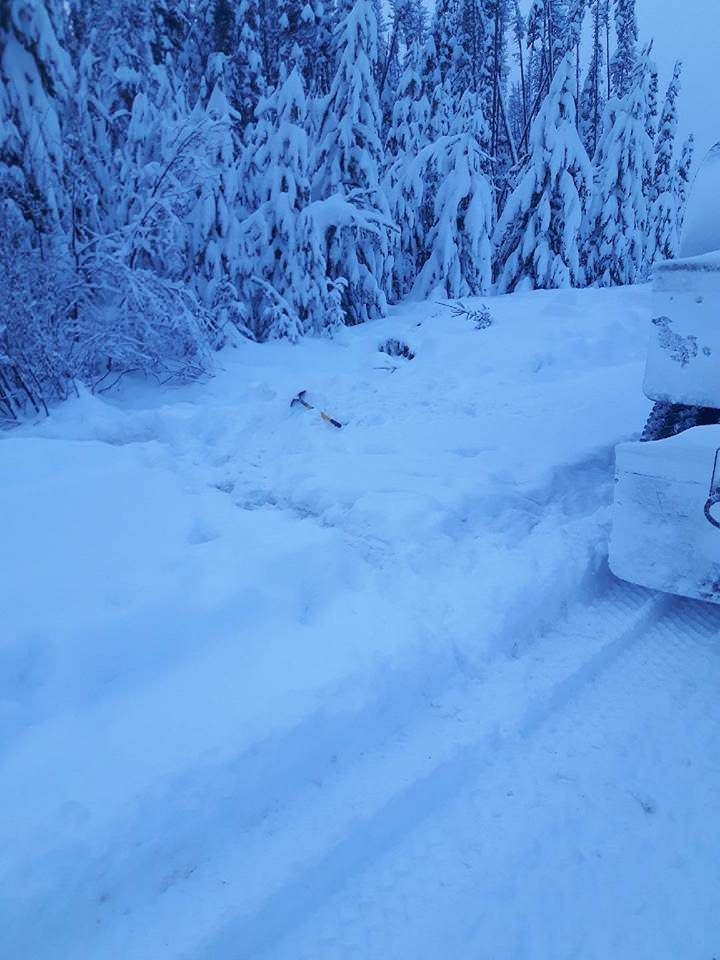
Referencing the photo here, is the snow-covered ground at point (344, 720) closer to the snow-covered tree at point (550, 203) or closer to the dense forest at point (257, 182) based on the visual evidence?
the dense forest at point (257, 182)

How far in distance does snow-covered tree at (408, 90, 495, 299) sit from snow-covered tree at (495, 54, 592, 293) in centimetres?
154

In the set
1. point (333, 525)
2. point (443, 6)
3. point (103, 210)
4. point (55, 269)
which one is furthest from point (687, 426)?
point (443, 6)

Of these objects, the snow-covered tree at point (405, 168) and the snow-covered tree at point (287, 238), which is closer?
the snow-covered tree at point (287, 238)

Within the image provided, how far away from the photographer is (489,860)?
1.79 m

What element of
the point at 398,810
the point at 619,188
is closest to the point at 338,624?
the point at 398,810

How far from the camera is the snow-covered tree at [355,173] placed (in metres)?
10.5

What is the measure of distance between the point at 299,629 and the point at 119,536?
112 centimetres

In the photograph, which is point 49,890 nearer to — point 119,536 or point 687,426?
point 119,536

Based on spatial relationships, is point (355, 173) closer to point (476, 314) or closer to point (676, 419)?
point (476, 314)

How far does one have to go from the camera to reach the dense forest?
6402 mm

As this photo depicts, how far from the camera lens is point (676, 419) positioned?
2875 millimetres

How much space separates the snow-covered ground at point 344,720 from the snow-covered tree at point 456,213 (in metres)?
9.99

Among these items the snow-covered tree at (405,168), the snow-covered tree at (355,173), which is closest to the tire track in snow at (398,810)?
the snow-covered tree at (355,173)

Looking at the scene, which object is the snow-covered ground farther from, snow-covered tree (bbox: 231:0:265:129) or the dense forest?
snow-covered tree (bbox: 231:0:265:129)
